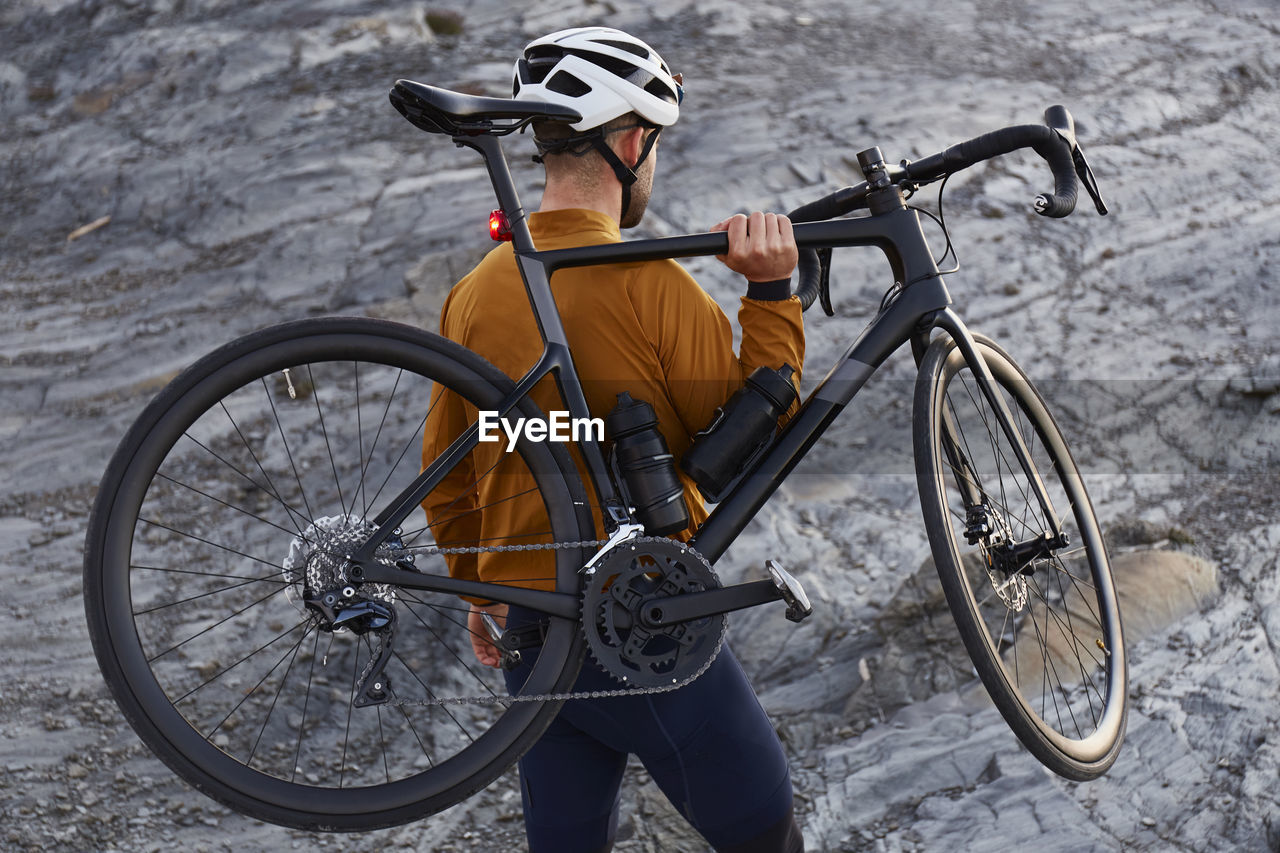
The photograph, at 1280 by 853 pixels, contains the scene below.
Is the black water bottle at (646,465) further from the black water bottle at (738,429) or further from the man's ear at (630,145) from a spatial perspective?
the man's ear at (630,145)

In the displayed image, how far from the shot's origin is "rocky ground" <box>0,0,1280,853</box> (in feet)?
12.1

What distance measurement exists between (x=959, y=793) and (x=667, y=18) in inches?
323

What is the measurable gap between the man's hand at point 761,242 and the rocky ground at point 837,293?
2.25 meters

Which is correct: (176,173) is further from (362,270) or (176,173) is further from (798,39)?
(798,39)

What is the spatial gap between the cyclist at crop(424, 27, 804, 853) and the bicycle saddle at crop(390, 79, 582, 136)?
2.9 inches

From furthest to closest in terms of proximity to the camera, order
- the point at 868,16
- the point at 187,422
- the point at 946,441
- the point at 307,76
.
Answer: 1. the point at 868,16
2. the point at 307,76
3. the point at 946,441
4. the point at 187,422

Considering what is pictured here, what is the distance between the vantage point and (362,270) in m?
6.95

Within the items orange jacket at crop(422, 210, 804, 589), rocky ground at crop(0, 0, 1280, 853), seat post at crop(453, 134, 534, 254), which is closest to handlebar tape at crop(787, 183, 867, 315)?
orange jacket at crop(422, 210, 804, 589)

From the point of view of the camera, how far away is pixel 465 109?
80.7 inches

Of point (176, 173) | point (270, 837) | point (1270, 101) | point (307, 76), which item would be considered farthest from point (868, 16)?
point (270, 837)

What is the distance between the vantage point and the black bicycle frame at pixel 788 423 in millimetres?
2090

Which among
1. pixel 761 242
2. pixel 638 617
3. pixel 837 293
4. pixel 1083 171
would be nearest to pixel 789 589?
pixel 638 617

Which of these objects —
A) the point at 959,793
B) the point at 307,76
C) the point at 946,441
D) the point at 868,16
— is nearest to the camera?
the point at 946,441

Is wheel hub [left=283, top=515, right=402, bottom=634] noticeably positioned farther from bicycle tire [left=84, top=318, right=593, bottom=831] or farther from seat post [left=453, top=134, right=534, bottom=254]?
seat post [left=453, top=134, right=534, bottom=254]
